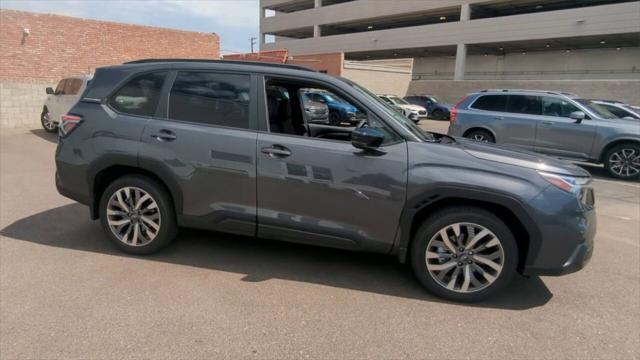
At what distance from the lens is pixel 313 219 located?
3.88 meters

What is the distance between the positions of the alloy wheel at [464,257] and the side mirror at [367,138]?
880 millimetres

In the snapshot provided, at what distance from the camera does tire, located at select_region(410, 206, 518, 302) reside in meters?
3.61

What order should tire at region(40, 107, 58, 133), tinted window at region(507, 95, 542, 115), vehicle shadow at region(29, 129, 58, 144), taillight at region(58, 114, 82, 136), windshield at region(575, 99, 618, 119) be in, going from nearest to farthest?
taillight at region(58, 114, 82, 136) → windshield at region(575, 99, 618, 119) → tinted window at region(507, 95, 542, 115) → vehicle shadow at region(29, 129, 58, 144) → tire at region(40, 107, 58, 133)

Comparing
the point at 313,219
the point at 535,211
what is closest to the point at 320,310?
the point at 313,219

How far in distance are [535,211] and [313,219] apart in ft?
5.77

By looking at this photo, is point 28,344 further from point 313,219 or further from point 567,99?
point 567,99

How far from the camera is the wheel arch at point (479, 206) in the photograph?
138 inches

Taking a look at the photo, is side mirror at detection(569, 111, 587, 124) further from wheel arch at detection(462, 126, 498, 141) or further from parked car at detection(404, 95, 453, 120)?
parked car at detection(404, 95, 453, 120)

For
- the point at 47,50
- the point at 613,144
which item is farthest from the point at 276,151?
the point at 47,50

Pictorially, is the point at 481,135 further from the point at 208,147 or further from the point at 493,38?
the point at 493,38

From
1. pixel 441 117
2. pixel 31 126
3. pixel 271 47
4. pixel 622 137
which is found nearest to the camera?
pixel 622 137

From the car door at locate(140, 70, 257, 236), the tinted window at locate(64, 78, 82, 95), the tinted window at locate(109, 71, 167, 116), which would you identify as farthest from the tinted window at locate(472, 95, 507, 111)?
the tinted window at locate(64, 78, 82, 95)

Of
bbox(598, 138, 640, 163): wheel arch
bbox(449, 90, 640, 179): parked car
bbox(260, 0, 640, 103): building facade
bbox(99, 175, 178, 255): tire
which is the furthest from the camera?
bbox(260, 0, 640, 103): building facade

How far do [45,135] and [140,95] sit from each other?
465 inches
